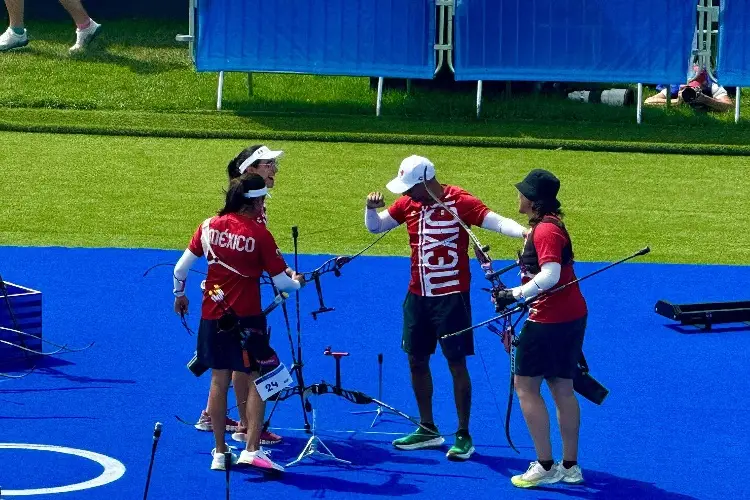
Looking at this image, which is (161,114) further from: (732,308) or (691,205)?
(732,308)

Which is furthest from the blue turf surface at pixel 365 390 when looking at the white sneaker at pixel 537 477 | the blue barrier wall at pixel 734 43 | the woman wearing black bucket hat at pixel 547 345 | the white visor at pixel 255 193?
the blue barrier wall at pixel 734 43

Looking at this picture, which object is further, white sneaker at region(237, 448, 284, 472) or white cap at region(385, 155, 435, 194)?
white cap at region(385, 155, 435, 194)

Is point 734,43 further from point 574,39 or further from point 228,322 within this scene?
point 228,322

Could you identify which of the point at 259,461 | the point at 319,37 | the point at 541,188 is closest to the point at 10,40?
the point at 319,37

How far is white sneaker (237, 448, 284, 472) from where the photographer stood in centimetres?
902

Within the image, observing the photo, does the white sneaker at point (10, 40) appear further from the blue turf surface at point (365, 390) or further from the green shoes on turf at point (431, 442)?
the green shoes on turf at point (431, 442)

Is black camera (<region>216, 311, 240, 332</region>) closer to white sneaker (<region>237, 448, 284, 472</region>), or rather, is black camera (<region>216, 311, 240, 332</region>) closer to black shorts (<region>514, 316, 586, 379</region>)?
white sneaker (<region>237, 448, 284, 472</region>)

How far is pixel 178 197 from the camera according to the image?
17.7 metres

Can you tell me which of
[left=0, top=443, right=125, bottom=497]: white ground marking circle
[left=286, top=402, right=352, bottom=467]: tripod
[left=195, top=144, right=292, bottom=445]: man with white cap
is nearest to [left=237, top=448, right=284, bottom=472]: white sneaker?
[left=286, top=402, right=352, bottom=467]: tripod

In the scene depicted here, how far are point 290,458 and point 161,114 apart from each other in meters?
12.8

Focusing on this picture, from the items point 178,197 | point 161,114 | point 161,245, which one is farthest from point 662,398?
point 161,114

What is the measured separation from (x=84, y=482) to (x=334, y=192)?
9.53 metres

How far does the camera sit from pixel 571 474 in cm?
904

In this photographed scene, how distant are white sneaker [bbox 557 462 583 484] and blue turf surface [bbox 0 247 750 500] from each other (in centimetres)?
9
